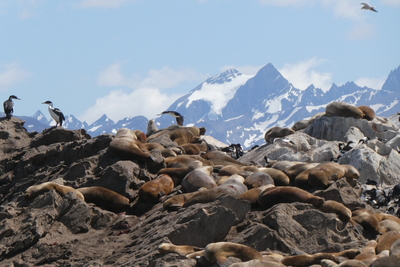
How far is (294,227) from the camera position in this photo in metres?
8.34

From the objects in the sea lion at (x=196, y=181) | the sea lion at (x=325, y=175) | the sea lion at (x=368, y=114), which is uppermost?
the sea lion at (x=368, y=114)

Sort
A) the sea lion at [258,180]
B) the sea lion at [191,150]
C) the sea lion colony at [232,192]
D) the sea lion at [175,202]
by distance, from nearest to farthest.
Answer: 1. the sea lion colony at [232,192]
2. the sea lion at [175,202]
3. the sea lion at [258,180]
4. the sea lion at [191,150]

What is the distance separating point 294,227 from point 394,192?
20.8 feet

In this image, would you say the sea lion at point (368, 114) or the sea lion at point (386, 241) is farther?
the sea lion at point (368, 114)

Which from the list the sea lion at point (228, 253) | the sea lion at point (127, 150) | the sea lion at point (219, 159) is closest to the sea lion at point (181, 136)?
the sea lion at point (219, 159)

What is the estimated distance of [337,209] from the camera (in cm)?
877

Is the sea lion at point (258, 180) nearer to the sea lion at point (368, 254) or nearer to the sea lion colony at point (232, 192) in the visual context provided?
the sea lion colony at point (232, 192)

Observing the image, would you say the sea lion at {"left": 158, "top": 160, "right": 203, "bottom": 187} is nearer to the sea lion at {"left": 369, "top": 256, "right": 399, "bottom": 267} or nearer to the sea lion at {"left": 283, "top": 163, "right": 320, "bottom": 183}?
the sea lion at {"left": 283, "top": 163, "right": 320, "bottom": 183}

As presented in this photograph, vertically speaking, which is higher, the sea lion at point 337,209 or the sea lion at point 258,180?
the sea lion at point 258,180

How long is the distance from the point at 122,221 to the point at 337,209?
328 cm

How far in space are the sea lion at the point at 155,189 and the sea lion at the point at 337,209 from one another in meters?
2.90

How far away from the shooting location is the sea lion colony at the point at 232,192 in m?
6.70

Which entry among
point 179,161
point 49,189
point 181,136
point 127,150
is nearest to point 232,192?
point 179,161

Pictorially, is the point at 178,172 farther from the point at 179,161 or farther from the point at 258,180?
the point at 258,180
